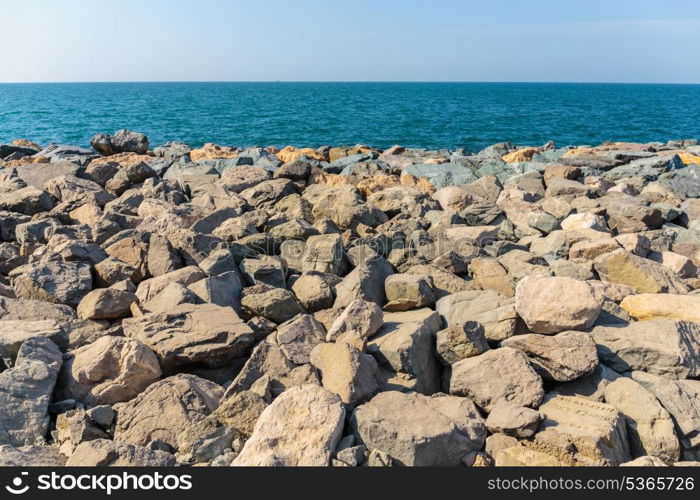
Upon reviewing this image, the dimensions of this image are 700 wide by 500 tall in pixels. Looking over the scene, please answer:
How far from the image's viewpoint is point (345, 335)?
4.33 m

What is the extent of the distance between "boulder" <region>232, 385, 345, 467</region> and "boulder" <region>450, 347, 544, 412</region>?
104cm

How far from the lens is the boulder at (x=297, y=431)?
10.3ft

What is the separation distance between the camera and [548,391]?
4.15 m

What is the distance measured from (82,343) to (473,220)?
5.25 m

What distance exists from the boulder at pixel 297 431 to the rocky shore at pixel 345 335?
0.01m

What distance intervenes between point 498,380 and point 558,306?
2.97 feet

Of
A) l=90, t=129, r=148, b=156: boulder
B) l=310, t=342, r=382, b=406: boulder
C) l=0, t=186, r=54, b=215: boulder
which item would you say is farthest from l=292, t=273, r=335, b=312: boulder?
l=90, t=129, r=148, b=156: boulder

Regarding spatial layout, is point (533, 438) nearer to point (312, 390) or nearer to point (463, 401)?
point (463, 401)

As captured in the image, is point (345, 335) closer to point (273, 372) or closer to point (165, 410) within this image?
point (273, 372)

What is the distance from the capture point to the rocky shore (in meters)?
3.45

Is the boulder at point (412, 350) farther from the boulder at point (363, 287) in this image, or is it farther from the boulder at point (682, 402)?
the boulder at point (682, 402)

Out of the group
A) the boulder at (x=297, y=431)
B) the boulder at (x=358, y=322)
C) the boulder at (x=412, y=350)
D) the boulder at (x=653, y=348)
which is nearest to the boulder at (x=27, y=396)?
the boulder at (x=297, y=431)

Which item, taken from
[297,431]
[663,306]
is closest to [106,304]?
[297,431]

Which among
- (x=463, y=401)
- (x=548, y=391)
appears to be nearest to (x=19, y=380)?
(x=463, y=401)
